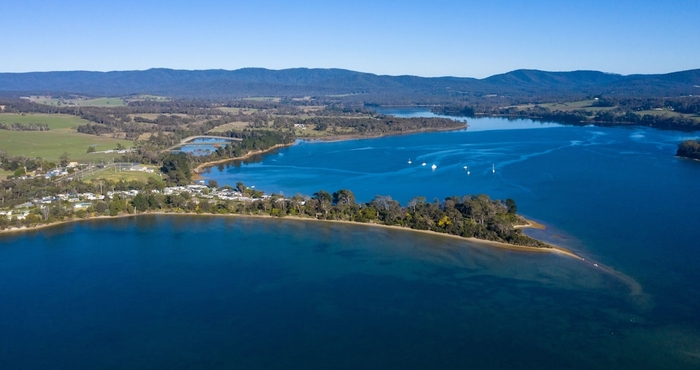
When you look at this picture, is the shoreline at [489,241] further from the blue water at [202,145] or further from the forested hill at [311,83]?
the forested hill at [311,83]

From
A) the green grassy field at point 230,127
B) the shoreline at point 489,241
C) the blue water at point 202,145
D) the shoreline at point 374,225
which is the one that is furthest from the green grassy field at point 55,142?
the shoreline at point 489,241

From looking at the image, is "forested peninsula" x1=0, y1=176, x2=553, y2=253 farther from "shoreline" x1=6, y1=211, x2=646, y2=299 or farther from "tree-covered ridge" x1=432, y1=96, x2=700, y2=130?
"tree-covered ridge" x1=432, y1=96, x2=700, y2=130

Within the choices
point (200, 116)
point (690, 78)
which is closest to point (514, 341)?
point (200, 116)

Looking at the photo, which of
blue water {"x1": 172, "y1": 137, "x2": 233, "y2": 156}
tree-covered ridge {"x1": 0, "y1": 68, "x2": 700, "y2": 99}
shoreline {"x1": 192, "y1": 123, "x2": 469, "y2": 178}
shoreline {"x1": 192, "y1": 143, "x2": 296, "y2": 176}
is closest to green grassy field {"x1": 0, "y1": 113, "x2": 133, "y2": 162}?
blue water {"x1": 172, "y1": 137, "x2": 233, "y2": 156}

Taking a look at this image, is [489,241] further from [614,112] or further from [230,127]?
[614,112]

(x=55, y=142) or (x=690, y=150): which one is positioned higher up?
(x=690, y=150)

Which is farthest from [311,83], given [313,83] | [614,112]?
[614,112]

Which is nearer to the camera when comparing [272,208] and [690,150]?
[272,208]

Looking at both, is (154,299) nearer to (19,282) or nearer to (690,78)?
(19,282)
